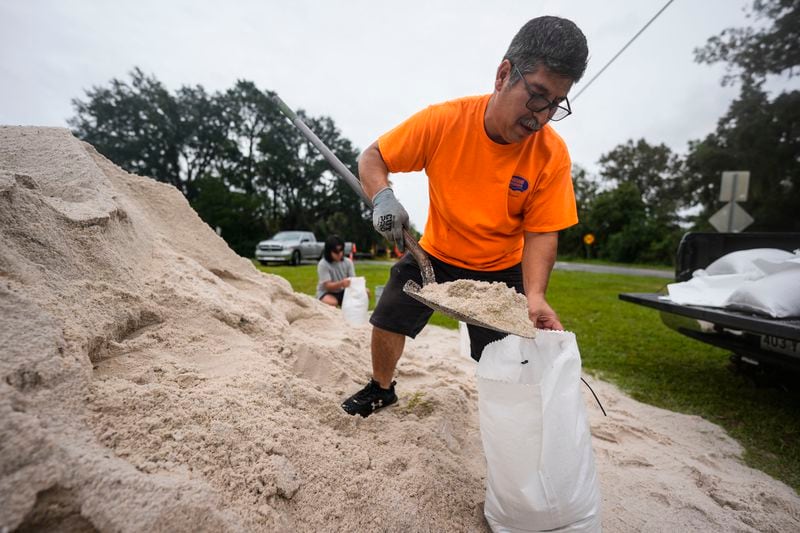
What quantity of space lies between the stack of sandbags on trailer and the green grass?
72cm

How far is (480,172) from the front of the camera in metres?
1.75

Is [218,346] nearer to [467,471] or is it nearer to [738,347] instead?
[467,471]

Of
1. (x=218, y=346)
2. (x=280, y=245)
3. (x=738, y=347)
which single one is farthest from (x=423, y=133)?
(x=280, y=245)

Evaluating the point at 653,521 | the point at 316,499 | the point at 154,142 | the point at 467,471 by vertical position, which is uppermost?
the point at 154,142

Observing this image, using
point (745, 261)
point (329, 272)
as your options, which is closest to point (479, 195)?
point (745, 261)

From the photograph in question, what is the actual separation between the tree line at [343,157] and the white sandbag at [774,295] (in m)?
14.5

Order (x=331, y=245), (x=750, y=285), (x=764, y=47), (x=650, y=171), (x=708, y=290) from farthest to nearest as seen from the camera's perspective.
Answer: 1. (x=650, y=171)
2. (x=764, y=47)
3. (x=331, y=245)
4. (x=708, y=290)
5. (x=750, y=285)

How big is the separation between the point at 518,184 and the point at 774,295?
1.69 m

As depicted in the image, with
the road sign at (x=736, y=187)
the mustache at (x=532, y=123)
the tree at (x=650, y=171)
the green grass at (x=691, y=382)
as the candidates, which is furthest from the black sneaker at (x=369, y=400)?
the tree at (x=650, y=171)

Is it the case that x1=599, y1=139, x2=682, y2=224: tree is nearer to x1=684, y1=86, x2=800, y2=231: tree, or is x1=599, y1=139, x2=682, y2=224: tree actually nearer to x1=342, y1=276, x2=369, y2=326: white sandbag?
x1=684, y1=86, x2=800, y2=231: tree

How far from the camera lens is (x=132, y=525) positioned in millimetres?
820

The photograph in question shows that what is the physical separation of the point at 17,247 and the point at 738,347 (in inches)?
147

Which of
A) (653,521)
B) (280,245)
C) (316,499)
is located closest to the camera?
(316,499)

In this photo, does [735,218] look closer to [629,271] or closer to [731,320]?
[731,320]
